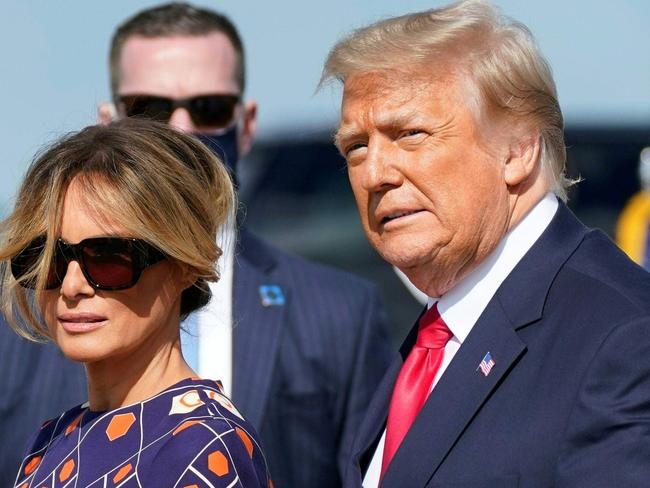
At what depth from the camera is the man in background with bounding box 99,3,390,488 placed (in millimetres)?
4227

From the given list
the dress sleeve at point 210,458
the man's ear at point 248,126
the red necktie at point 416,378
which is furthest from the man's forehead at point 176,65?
the dress sleeve at point 210,458

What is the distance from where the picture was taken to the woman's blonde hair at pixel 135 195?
2.72 m

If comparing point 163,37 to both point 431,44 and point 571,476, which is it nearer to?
point 431,44

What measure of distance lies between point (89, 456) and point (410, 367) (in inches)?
30.5

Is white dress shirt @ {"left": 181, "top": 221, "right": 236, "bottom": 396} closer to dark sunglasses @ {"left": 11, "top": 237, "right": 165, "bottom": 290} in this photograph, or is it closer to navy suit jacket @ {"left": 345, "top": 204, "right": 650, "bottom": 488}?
navy suit jacket @ {"left": 345, "top": 204, "right": 650, "bottom": 488}

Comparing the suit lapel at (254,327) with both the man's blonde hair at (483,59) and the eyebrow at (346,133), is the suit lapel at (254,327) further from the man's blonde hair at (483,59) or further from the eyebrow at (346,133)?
the man's blonde hair at (483,59)

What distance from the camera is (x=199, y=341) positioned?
4.21 m

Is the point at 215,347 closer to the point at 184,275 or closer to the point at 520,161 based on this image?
the point at 184,275

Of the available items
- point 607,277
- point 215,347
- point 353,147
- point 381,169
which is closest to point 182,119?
point 215,347

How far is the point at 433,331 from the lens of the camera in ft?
10.0

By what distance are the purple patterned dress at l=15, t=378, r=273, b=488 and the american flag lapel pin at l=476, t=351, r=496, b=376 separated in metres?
0.49

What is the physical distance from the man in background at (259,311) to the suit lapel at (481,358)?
122cm

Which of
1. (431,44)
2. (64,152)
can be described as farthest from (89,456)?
(431,44)

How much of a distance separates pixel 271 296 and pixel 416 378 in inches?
57.4
